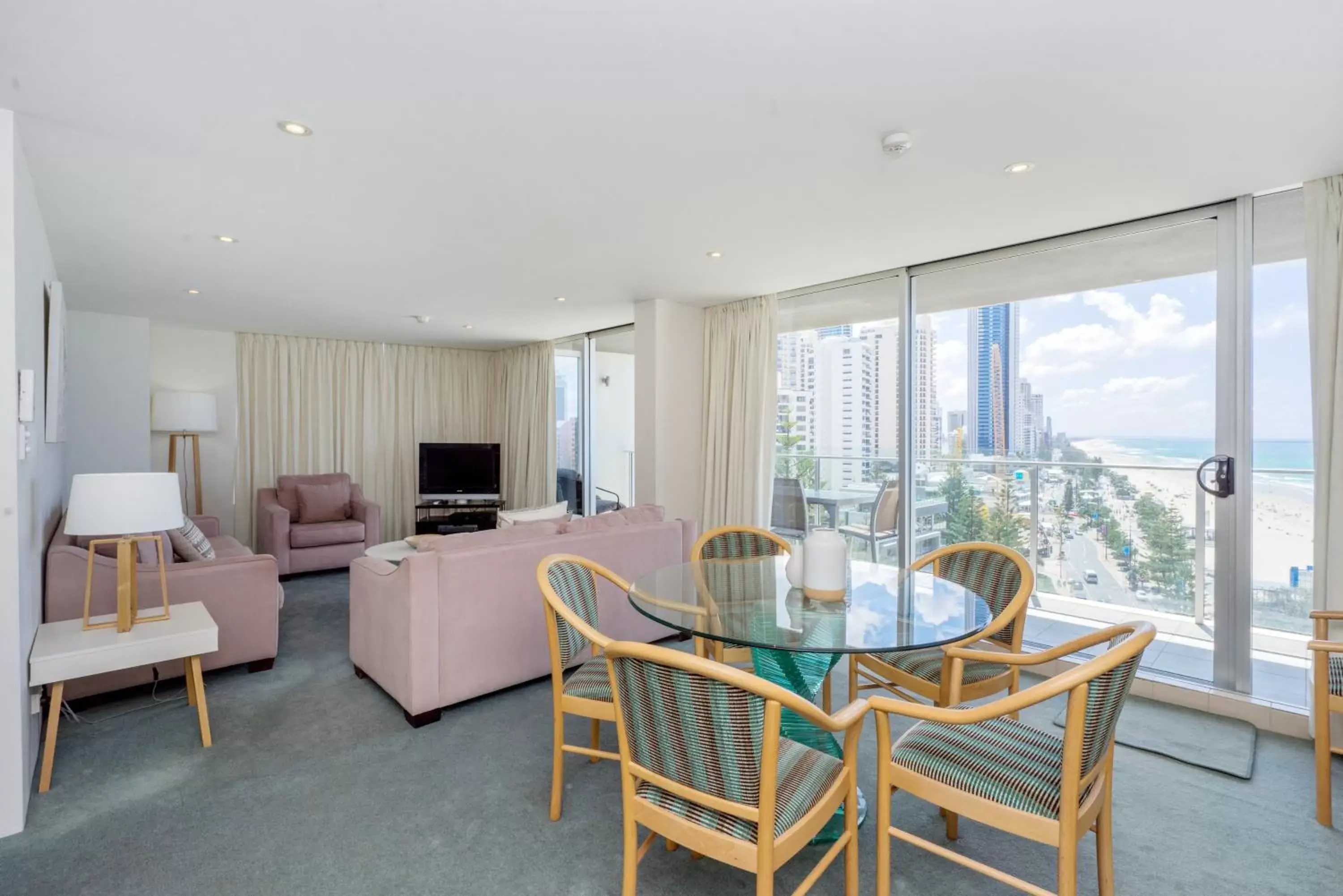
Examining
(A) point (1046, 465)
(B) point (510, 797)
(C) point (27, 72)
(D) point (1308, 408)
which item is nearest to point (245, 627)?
(B) point (510, 797)

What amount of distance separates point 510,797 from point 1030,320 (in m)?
3.58

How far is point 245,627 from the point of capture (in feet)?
10.7

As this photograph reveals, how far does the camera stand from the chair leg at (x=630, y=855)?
1.47 metres

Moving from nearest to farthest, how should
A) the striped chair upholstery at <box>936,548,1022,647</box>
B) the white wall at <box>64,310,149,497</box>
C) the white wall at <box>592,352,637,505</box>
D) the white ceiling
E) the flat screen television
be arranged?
the white ceiling
the striped chair upholstery at <box>936,548,1022,647</box>
the white wall at <box>64,310,149,497</box>
the white wall at <box>592,352,637,505</box>
the flat screen television

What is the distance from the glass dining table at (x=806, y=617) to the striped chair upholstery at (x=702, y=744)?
36cm

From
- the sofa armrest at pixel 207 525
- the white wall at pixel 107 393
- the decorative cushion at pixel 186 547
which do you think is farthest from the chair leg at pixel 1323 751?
the white wall at pixel 107 393

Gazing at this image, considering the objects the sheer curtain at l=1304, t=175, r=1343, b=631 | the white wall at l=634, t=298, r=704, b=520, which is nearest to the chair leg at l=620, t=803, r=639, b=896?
the sheer curtain at l=1304, t=175, r=1343, b=631

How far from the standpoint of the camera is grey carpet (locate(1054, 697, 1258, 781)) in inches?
96.6

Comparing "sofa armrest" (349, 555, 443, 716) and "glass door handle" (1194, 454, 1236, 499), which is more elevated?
"glass door handle" (1194, 454, 1236, 499)

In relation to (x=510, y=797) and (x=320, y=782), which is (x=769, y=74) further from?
(x=320, y=782)

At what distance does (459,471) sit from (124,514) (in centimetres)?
464

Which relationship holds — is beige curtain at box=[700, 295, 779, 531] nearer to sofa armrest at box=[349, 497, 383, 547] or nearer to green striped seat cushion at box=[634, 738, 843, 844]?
sofa armrest at box=[349, 497, 383, 547]

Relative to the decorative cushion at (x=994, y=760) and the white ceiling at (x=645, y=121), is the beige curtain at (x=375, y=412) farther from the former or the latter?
the decorative cushion at (x=994, y=760)

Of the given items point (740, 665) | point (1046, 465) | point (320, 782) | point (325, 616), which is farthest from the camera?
point (325, 616)
